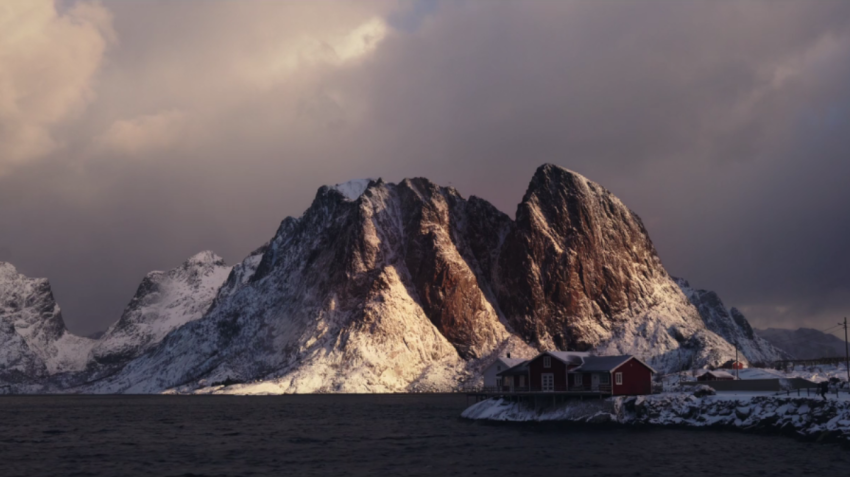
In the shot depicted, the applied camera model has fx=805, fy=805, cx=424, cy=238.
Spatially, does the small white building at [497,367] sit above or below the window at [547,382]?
above

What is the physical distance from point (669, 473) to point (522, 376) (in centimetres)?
5118

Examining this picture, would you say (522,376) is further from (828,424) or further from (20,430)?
(20,430)

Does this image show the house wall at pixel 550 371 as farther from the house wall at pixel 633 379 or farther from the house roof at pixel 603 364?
the house wall at pixel 633 379

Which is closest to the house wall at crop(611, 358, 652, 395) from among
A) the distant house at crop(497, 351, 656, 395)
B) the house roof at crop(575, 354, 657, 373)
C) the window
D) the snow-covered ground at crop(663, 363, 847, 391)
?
the distant house at crop(497, 351, 656, 395)

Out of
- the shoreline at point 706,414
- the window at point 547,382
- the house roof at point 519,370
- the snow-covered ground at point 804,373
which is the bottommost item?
the shoreline at point 706,414

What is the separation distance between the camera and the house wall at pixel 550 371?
10488cm

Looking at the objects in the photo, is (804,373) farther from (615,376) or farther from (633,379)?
(615,376)

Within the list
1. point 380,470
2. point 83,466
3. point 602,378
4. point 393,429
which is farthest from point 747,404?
point 83,466

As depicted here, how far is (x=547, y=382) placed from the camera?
106750 mm

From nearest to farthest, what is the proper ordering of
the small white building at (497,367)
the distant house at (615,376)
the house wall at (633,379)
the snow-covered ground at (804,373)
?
the distant house at (615,376)
the house wall at (633,379)
the snow-covered ground at (804,373)
the small white building at (497,367)

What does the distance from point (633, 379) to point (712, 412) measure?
12753 mm

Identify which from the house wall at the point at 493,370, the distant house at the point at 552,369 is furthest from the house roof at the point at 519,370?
the house wall at the point at 493,370

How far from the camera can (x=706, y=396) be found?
99.2 m

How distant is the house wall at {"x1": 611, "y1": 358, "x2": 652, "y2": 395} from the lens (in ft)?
329
